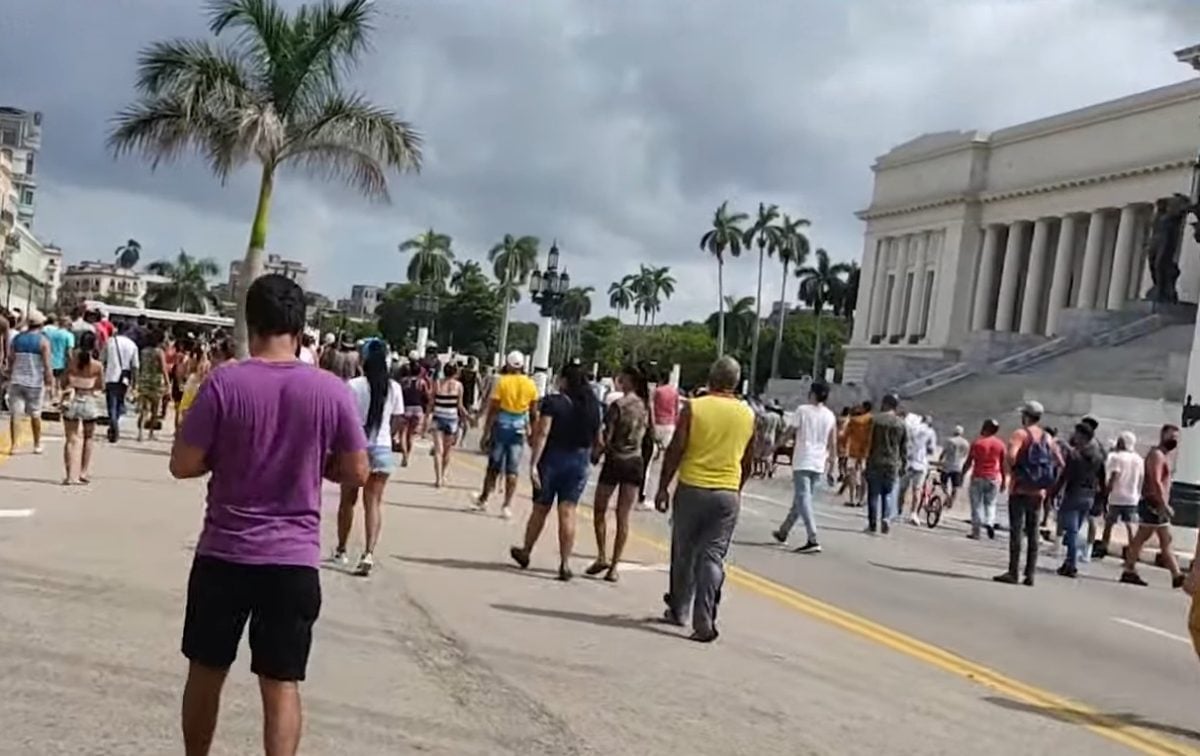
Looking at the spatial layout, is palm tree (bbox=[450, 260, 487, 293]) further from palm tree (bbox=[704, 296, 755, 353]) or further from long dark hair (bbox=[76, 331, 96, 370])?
long dark hair (bbox=[76, 331, 96, 370])

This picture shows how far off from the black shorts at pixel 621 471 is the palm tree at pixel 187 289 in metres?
148

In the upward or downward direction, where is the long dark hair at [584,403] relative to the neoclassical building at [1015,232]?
downward

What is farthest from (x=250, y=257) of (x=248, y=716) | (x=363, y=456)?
(x=363, y=456)

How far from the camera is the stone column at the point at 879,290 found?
102 m

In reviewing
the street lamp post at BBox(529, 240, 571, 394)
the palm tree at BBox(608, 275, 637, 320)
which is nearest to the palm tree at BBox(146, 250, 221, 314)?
the palm tree at BBox(608, 275, 637, 320)

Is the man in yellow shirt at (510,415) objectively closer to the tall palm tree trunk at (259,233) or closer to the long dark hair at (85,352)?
the long dark hair at (85,352)

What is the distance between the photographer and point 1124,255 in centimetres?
7712

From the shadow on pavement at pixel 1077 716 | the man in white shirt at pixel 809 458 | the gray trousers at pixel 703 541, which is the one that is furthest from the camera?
the man in white shirt at pixel 809 458

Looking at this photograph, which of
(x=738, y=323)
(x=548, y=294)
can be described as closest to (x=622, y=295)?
(x=738, y=323)

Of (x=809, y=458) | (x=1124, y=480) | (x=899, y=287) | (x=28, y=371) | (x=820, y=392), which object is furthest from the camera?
(x=899, y=287)

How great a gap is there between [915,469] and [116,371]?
1256 centimetres

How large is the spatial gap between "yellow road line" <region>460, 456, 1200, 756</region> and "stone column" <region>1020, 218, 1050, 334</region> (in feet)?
243

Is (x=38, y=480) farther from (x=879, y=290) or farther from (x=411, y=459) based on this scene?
(x=879, y=290)

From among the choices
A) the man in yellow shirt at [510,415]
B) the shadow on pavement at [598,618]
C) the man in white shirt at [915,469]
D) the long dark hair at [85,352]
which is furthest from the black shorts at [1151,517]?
the long dark hair at [85,352]
